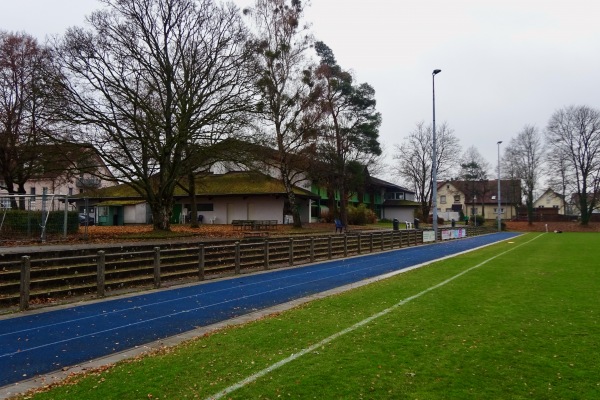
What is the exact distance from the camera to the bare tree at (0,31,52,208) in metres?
23.1

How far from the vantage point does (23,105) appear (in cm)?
2638

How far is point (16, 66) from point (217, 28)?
14.9 metres

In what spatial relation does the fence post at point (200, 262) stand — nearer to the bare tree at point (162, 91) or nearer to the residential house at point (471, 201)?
the bare tree at point (162, 91)

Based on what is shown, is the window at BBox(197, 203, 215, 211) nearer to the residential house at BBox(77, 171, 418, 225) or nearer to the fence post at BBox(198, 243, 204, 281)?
the residential house at BBox(77, 171, 418, 225)

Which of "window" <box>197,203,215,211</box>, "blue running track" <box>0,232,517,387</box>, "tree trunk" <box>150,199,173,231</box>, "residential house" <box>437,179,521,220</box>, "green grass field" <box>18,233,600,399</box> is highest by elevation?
"residential house" <box>437,179,521,220</box>

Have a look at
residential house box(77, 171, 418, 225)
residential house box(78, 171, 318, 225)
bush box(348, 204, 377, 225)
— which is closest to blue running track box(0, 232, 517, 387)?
residential house box(77, 171, 418, 225)

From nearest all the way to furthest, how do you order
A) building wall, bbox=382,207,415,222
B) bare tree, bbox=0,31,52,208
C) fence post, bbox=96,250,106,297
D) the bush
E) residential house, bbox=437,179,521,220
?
fence post, bbox=96,250,106,297 → bare tree, bbox=0,31,52,208 → the bush → building wall, bbox=382,207,415,222 → residential house, bbox=437,179,521,220

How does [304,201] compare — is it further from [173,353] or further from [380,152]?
[173,353]

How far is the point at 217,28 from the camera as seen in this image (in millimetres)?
26547

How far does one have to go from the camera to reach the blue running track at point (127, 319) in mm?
7008

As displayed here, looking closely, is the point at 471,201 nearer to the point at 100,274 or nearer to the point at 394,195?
the point at 394,195

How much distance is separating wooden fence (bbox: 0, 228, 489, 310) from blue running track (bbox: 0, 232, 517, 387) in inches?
32.2

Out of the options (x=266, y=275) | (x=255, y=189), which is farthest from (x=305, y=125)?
(x=266, y=275)

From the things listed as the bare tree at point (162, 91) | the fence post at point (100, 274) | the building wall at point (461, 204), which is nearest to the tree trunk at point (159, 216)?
the bare tree at point (162, 91)
